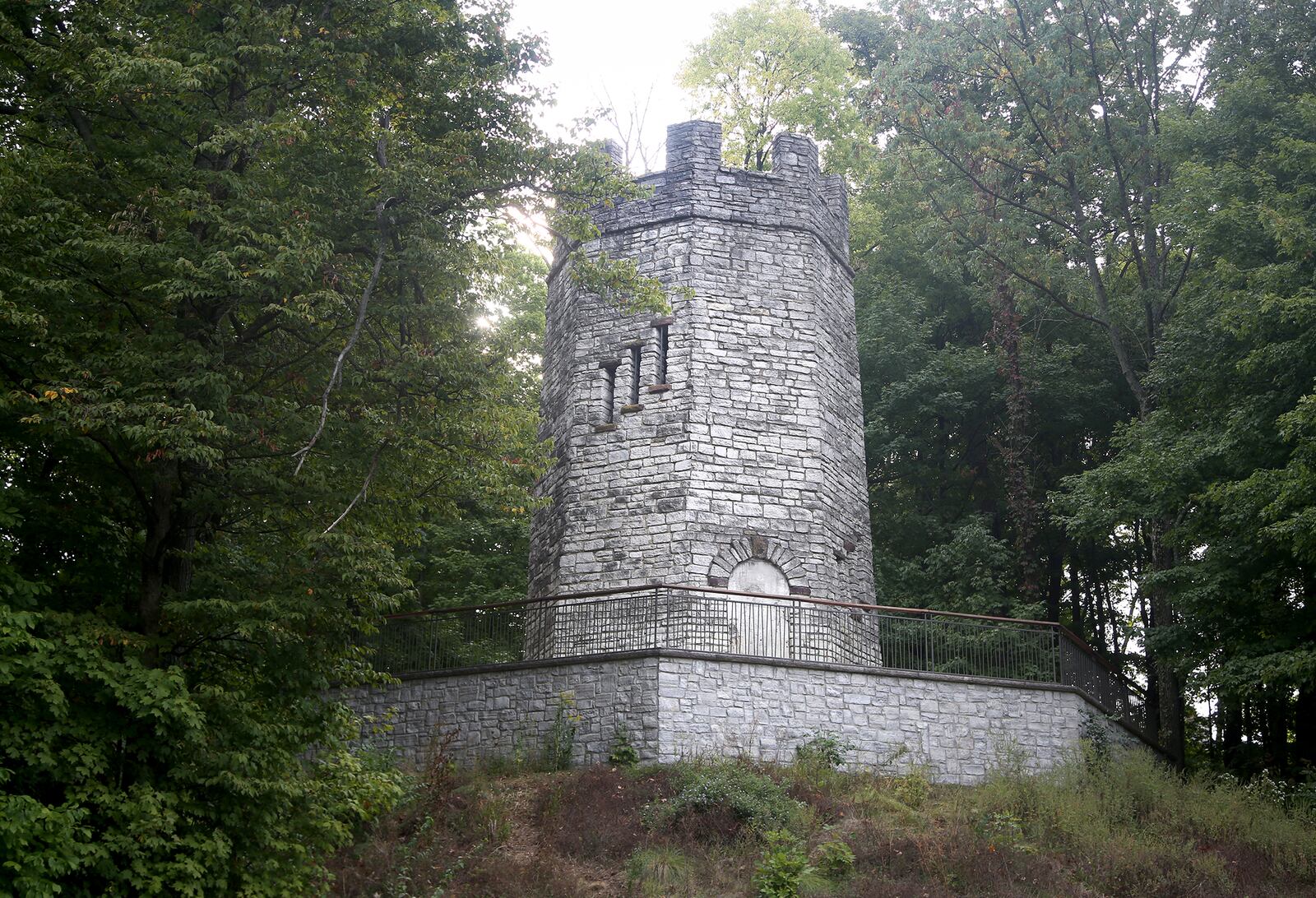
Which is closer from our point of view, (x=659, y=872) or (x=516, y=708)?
(x=659, y=872)

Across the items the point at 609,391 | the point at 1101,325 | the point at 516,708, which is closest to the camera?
the point at 516,708

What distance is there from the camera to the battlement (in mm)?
19562

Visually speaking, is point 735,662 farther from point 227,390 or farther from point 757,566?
point 227,390

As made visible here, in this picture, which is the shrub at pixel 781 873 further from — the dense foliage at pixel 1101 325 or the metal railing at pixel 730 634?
the dense foliage at pixel 1101 325

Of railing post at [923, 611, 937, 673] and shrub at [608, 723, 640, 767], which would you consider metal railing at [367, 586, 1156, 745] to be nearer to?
railing post at [923, 611, 937, 673]

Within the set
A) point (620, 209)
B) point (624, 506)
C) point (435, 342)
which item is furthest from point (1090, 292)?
point (435, 342)

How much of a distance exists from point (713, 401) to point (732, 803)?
6.13m

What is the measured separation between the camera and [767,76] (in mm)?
30391

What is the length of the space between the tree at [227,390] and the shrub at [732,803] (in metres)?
2.91

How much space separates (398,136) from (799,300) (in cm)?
722

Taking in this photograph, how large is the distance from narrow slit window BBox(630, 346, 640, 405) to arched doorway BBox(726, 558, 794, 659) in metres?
2.89

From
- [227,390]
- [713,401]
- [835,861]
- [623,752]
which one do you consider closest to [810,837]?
[835,861]

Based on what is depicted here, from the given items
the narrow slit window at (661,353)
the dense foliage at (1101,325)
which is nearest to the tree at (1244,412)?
the dense foliage at (1101,325)

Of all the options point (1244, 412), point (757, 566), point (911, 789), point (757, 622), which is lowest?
point (911, 789)
